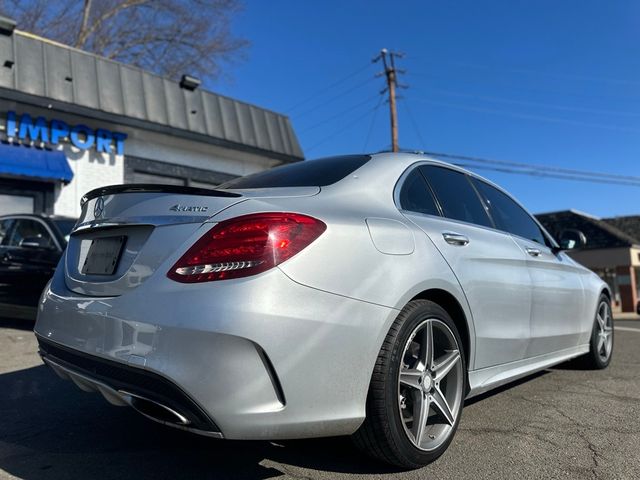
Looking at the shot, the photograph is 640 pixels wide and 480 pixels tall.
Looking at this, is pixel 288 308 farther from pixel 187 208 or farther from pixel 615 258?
pixel 615 258

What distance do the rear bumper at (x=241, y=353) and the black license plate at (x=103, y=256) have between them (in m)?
0.20

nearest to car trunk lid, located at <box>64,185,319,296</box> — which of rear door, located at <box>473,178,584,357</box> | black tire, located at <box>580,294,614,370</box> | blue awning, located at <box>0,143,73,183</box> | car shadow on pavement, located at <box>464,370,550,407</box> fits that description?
rear door, located at <box>473,178,584,357</box>

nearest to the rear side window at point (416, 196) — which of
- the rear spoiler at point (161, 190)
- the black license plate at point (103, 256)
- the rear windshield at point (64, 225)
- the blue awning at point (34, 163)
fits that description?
the rear spoiler at point (161, 190)

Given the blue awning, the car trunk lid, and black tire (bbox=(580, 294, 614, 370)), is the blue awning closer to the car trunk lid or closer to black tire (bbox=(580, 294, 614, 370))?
the car trunk lid

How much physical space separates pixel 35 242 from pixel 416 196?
501cm

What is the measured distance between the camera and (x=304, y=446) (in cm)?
292

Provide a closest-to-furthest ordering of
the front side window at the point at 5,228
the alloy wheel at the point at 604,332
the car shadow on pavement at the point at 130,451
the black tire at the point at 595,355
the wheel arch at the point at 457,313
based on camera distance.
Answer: the car shadow on pavement at the point at 130,451 < the wheel arch at the point at 457,313 < the black tire at the point at 595,355 < the alloy wheel at the point at 604,332 < the front side window at the point at 5,228

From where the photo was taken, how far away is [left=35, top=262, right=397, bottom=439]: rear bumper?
206cm

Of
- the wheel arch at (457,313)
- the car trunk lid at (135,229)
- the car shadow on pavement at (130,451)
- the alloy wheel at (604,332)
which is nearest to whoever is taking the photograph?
the car trunk lid at (135,229)

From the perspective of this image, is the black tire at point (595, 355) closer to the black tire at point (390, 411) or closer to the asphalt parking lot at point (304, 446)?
the asphalt parking lot at point (304, 446)

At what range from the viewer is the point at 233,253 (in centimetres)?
219

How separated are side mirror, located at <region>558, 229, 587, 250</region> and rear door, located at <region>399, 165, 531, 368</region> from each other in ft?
5.26

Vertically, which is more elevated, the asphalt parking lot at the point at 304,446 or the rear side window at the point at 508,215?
the rear side window at the point at 508,215

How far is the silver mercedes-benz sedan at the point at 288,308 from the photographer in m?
2.09
